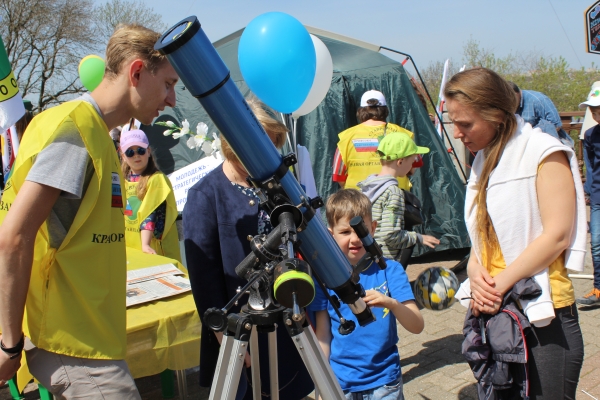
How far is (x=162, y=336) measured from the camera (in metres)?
2.85

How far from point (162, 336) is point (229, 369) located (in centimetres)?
139

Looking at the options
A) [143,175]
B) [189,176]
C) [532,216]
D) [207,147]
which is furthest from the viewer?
[189,176]

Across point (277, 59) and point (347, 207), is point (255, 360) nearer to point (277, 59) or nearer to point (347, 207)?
point (347, 207)

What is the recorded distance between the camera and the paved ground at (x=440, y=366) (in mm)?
3656

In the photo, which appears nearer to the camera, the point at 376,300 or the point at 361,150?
the point at 376,300

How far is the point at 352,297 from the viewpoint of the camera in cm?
180

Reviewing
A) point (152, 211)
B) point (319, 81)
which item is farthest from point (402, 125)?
point (152, 211)

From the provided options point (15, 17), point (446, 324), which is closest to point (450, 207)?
point (446, 324)

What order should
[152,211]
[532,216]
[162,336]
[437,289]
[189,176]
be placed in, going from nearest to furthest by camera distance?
[532,216] → [437,289] → [162,336] → [152,211] → [189,176]

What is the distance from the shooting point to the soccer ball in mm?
2270

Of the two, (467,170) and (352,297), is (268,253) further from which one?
(467,170)

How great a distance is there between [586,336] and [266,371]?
3209mm

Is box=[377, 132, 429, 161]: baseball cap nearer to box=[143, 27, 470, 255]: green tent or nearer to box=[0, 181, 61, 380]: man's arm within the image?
box=[0, 181, 61, 380]: man's arm

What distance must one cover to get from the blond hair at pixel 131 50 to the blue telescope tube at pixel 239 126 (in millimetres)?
325
